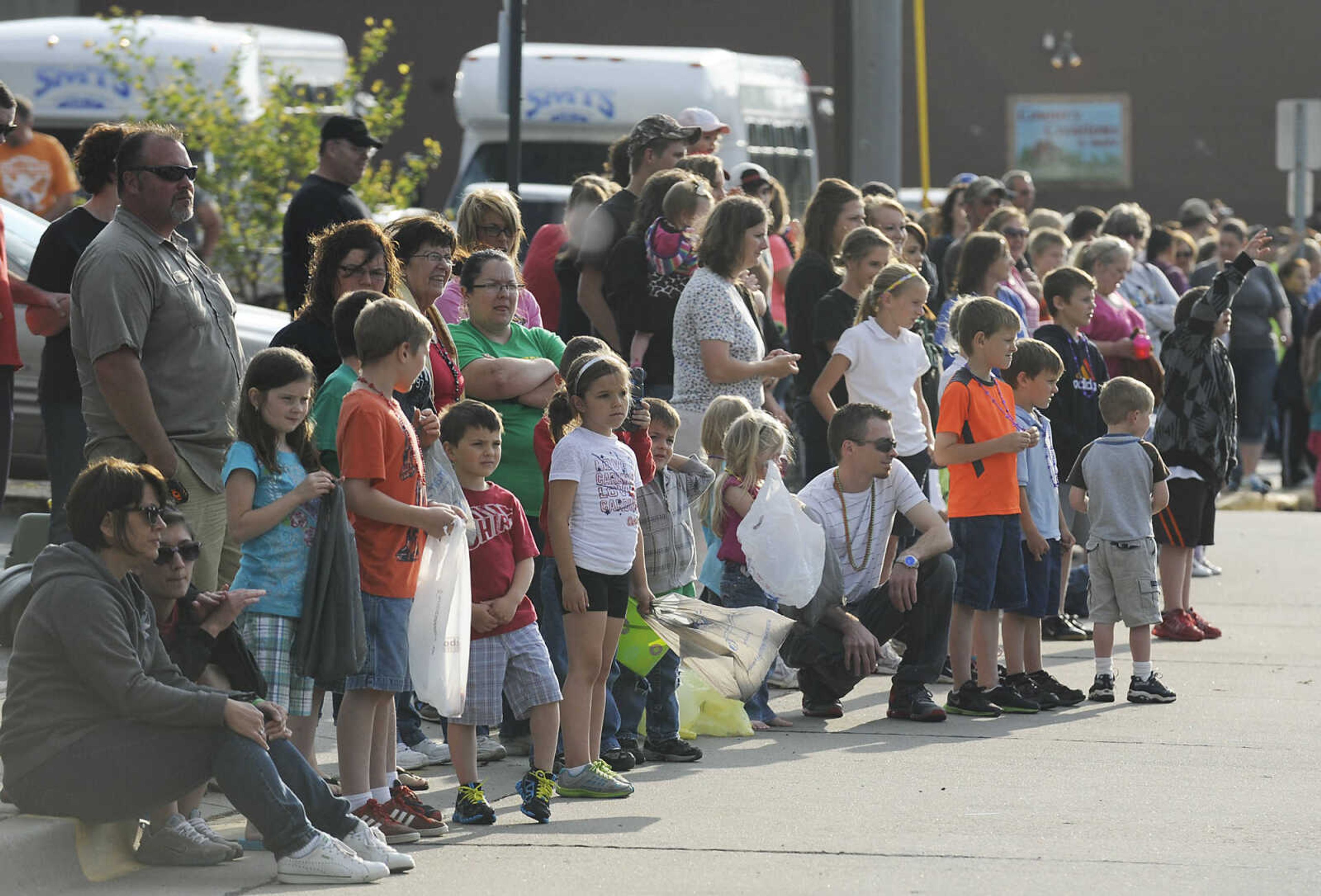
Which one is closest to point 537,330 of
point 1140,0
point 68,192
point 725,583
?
point 725,583

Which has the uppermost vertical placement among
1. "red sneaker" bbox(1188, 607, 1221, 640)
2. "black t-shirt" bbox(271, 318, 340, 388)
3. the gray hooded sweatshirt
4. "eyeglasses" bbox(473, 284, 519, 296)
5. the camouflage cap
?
the camouflage cap

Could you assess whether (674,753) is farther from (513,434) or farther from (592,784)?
(513,434)

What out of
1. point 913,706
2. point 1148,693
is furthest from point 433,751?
point 1148,693

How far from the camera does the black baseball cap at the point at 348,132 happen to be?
308 inches

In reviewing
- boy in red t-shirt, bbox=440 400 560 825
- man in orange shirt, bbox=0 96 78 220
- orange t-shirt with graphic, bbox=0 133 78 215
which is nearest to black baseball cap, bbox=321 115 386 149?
boy in red t-shirt, bbox=440 400 560 825

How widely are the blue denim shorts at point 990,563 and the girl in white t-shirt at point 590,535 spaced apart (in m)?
2.13

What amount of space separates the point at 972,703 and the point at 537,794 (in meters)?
2.64

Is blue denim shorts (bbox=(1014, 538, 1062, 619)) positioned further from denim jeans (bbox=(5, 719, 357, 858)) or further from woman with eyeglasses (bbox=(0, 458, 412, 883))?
denim jeans (bbox=(5, 719, 357, 858))

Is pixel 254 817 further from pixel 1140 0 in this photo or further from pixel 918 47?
pixel 1140 0

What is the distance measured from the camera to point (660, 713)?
725cm

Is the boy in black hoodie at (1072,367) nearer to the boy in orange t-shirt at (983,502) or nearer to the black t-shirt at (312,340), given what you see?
the boy in orange t-shirt at (983,502)

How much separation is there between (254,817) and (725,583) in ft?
9.72

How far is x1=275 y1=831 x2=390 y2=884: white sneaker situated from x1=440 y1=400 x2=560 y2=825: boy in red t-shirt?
773mm

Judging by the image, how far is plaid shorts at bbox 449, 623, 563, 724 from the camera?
6.16 m
